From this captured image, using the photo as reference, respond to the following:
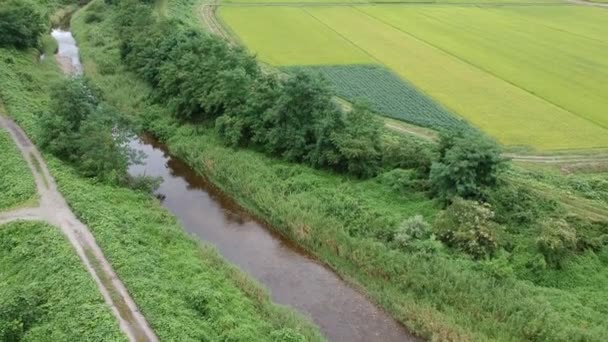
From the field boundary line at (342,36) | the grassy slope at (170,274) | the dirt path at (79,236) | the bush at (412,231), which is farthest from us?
the field boundary line at (342,36)

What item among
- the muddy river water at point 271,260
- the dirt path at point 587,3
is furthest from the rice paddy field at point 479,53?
the muddy river water at point 271,260

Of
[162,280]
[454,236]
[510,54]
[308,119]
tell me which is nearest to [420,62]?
[510,54]

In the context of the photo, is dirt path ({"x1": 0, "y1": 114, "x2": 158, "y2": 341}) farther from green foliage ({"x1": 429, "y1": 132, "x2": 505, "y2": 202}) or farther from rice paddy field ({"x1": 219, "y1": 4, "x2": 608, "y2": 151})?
rice paddy field ({"x1": 219, "y1": 4, "x2": 608, "y2": 151})

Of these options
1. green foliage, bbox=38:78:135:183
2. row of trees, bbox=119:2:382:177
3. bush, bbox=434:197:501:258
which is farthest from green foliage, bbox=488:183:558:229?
green foliage, bbox=38:78:135:183

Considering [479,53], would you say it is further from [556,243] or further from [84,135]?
[84,135]

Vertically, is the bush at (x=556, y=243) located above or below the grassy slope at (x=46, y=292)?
above

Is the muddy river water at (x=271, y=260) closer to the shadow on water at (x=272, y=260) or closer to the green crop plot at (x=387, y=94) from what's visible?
the shadow on water at (x=272, y=260)
